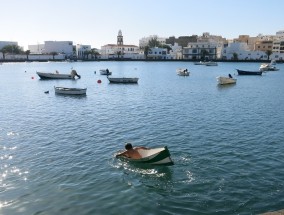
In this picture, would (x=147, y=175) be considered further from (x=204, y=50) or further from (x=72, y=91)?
(x=204, y=50)

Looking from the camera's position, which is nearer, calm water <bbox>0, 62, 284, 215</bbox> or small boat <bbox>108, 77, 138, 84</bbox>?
calm water <bbox>0, 62, 284, 215</bbox>

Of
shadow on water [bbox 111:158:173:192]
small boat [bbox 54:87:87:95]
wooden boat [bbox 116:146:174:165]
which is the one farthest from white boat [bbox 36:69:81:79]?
wooden boat [bbox 116:146:174:165]

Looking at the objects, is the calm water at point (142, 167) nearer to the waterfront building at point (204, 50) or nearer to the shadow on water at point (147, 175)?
the shadow on water at point (147, 175)

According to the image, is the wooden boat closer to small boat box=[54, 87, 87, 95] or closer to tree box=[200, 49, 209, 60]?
small boat box=[54, 87, 87, 95]

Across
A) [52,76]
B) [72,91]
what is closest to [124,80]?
[52,76]

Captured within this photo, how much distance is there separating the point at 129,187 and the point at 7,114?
25.7 m

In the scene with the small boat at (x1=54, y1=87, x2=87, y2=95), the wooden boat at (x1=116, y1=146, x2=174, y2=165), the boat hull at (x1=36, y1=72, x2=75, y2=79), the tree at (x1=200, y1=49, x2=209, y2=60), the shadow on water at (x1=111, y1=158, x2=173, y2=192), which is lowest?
the shadow on water at (x1=111, y1=158, x2=173, y2=192)

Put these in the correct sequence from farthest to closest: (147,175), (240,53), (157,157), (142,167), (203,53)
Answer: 1. (240,53)
2. (203,53)
3. (142,167)
4. (157,157)
5. (147,175)

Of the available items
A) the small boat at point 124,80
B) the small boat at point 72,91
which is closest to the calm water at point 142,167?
the small boat at point 72,91

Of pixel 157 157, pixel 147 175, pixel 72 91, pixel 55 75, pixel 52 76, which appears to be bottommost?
pixel 147 175

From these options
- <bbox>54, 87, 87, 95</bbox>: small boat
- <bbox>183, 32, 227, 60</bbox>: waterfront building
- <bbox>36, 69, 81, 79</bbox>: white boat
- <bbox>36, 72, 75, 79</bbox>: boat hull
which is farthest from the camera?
<bbox>183, 32, 227, 60</bbox>: waterfront building

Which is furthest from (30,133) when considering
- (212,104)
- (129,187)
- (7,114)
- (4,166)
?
(212,104)

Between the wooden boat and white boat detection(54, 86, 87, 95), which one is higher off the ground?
white boat detection(54, 86, 87, 95)

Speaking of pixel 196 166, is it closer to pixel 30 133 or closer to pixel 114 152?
pixel 114 152
